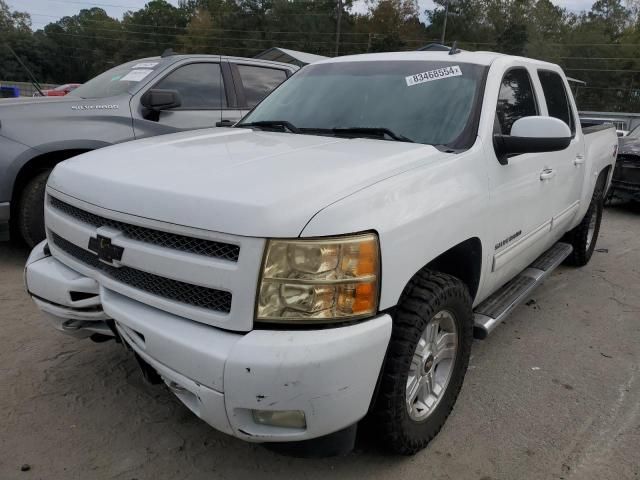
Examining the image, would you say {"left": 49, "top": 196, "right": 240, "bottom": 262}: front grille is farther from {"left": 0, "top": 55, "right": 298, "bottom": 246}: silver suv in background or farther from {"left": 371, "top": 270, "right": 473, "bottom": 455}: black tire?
{"left": 0, "top": 55, "right": 298, "bottom": 246}: silver suv in background

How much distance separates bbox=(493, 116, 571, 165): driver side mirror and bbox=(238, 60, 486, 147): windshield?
19cm

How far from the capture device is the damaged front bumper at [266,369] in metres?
1.73

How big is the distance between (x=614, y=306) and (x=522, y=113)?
1946 mm

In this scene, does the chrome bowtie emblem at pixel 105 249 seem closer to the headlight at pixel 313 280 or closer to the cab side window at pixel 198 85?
the headlight at pixel 313 280

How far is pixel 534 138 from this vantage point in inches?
105

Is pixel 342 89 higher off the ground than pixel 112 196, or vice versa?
pixel 342 89

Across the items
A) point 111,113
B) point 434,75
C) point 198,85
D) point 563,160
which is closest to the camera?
point 434,75

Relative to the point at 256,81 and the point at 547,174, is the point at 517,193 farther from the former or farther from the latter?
the point at 256,81

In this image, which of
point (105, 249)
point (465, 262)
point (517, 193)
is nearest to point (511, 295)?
point (517, 193)

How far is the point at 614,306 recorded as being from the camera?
4301mm

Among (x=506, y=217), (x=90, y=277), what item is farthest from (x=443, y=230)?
(x=90, y=277)

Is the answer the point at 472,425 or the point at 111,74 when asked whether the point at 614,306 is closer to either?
the point at 472,425

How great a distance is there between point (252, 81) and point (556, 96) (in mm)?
3265

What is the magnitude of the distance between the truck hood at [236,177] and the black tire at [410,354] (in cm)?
50
